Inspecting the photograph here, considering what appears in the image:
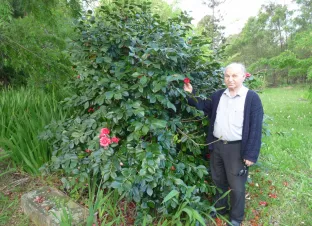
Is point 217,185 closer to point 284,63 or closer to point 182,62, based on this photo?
point 182,62

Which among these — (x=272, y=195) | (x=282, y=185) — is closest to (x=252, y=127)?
(x=272, y=195)

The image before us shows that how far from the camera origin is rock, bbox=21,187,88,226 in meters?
1.92

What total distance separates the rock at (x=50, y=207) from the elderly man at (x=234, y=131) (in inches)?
47.3

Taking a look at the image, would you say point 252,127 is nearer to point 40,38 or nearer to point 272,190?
point 272,190

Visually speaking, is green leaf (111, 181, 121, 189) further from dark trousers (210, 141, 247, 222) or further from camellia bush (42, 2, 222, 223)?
dark trousers (210, 141, 247, 222)

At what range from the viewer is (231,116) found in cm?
209

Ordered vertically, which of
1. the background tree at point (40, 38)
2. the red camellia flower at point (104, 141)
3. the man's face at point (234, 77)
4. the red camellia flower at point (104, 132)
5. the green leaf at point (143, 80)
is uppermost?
the background tree at point (40, 38)

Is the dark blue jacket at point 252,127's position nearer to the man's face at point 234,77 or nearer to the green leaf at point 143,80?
the man's face at point 234,77

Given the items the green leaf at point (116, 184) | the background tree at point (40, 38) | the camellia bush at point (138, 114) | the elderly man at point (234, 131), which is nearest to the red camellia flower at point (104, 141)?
the camellia bush at point (138, 114)

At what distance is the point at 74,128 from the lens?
→ 2.19 metres

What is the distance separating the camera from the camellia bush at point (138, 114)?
1.78 metres

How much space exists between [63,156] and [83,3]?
7.70ft

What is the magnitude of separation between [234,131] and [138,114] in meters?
0.91

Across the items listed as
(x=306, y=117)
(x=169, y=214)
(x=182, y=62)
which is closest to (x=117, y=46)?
(x=182, y=62)
